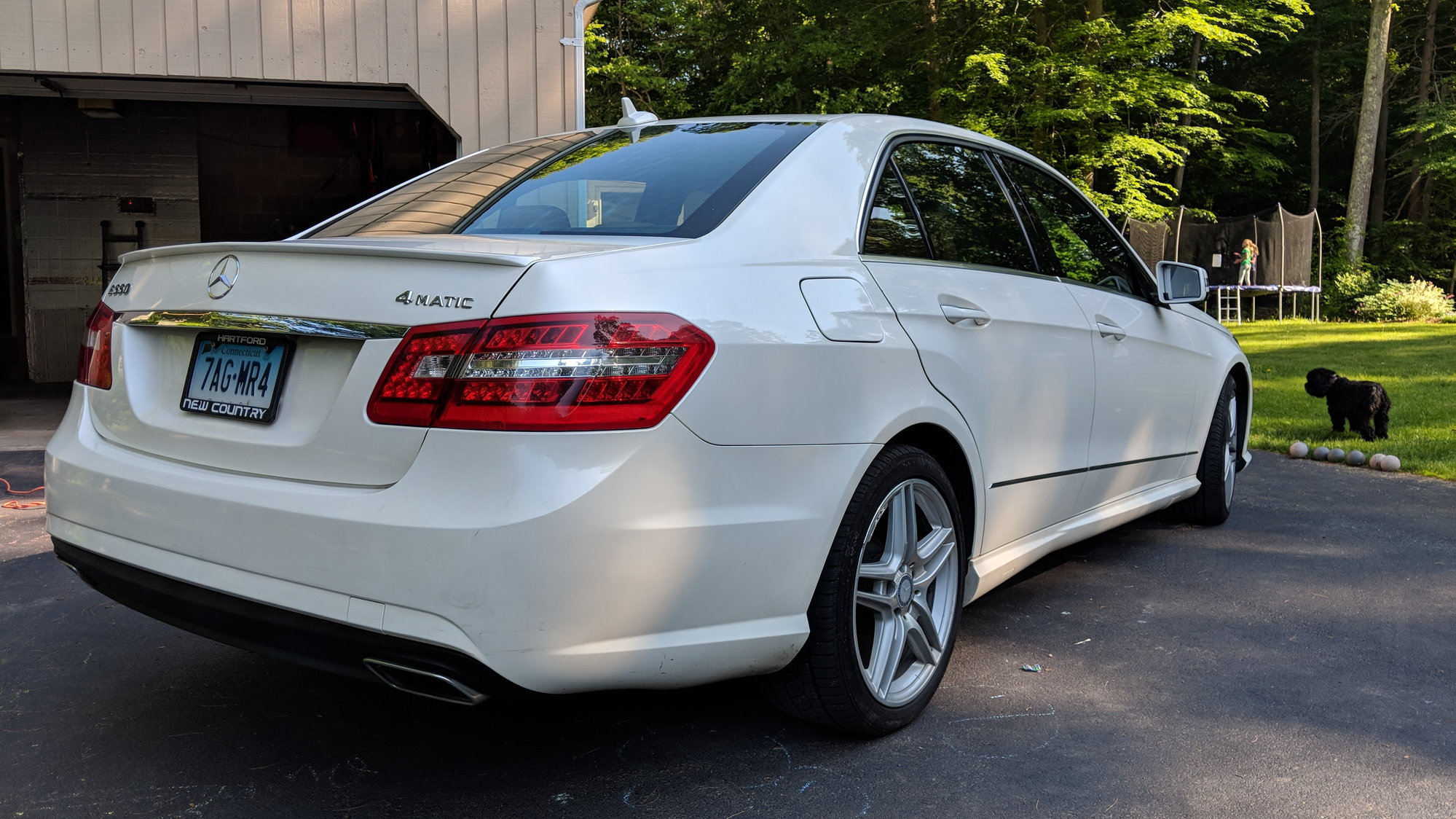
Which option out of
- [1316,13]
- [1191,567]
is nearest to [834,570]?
[1191,567]

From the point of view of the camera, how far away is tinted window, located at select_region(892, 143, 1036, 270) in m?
3.08

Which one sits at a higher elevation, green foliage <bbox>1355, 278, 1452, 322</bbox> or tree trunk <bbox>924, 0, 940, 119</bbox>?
tree trunk <bbox>924, 0, 940, 119</bbox>

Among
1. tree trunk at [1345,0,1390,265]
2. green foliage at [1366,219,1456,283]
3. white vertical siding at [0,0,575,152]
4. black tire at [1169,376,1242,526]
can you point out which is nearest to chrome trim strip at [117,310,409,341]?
black tire at [1169,376,1242,526]

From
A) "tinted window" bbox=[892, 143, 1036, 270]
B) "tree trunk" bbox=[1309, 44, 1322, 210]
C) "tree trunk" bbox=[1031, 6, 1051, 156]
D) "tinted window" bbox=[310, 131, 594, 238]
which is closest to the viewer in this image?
"tinted window" bbox=[310, 131, 594, 238]

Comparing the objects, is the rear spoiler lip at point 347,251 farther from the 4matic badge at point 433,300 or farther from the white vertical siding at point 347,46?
the white vertical siding at point 347,46

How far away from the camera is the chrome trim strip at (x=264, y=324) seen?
2125 millimetres

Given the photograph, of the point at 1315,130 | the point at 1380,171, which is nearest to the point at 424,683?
the point at 1315,130

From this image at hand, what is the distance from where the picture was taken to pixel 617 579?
204 cm

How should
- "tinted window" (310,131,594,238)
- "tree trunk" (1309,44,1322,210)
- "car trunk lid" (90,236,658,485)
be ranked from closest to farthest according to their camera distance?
"car trunk lid" (90,236,658,485), "tinted window" (310,131,594,238), "tree trunk" (1309,44,1322,210)

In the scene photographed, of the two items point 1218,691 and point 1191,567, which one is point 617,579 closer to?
point 1218,691

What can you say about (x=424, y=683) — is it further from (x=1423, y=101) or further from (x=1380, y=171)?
(x=1380, y=171)

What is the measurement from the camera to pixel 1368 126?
25484 millimetres

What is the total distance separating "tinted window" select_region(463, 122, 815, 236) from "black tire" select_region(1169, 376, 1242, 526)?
2.80 m

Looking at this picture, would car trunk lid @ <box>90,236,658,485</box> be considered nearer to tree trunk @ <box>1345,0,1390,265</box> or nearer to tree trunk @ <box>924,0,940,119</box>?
tree trunk @ <box>924,0,940,119</box>
